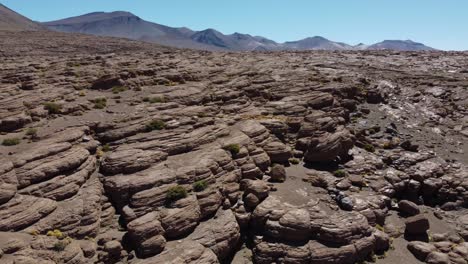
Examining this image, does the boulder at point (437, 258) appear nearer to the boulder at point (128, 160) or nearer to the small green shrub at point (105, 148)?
the boulder at point (128, 160)

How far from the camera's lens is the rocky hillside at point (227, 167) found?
2850 centimetres

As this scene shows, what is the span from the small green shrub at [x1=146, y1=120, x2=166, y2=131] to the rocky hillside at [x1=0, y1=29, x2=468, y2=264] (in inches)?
7.1

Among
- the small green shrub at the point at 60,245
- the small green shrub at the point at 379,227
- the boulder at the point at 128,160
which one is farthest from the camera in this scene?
Answer: the small green shrub at the point at 379,227

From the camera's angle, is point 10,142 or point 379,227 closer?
point 10,142

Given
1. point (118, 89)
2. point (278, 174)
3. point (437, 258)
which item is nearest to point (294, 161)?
point (278, 174)

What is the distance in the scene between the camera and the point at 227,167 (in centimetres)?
3575

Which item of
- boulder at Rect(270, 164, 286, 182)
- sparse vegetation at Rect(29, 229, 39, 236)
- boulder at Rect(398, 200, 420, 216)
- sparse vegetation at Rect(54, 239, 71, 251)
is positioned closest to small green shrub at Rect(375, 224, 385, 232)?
boulder at Rect(398, 200, 420, 216)

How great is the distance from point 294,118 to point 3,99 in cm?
2900

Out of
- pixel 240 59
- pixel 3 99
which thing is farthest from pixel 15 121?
pixel 240 59

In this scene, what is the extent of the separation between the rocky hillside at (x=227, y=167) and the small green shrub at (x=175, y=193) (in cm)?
7

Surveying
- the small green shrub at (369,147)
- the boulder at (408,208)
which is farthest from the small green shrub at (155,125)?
the boulder at (408,208)

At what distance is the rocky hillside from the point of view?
2850cm

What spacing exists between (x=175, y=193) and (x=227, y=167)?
6218mm

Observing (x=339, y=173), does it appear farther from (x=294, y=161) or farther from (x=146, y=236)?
(x=146, y=236)
